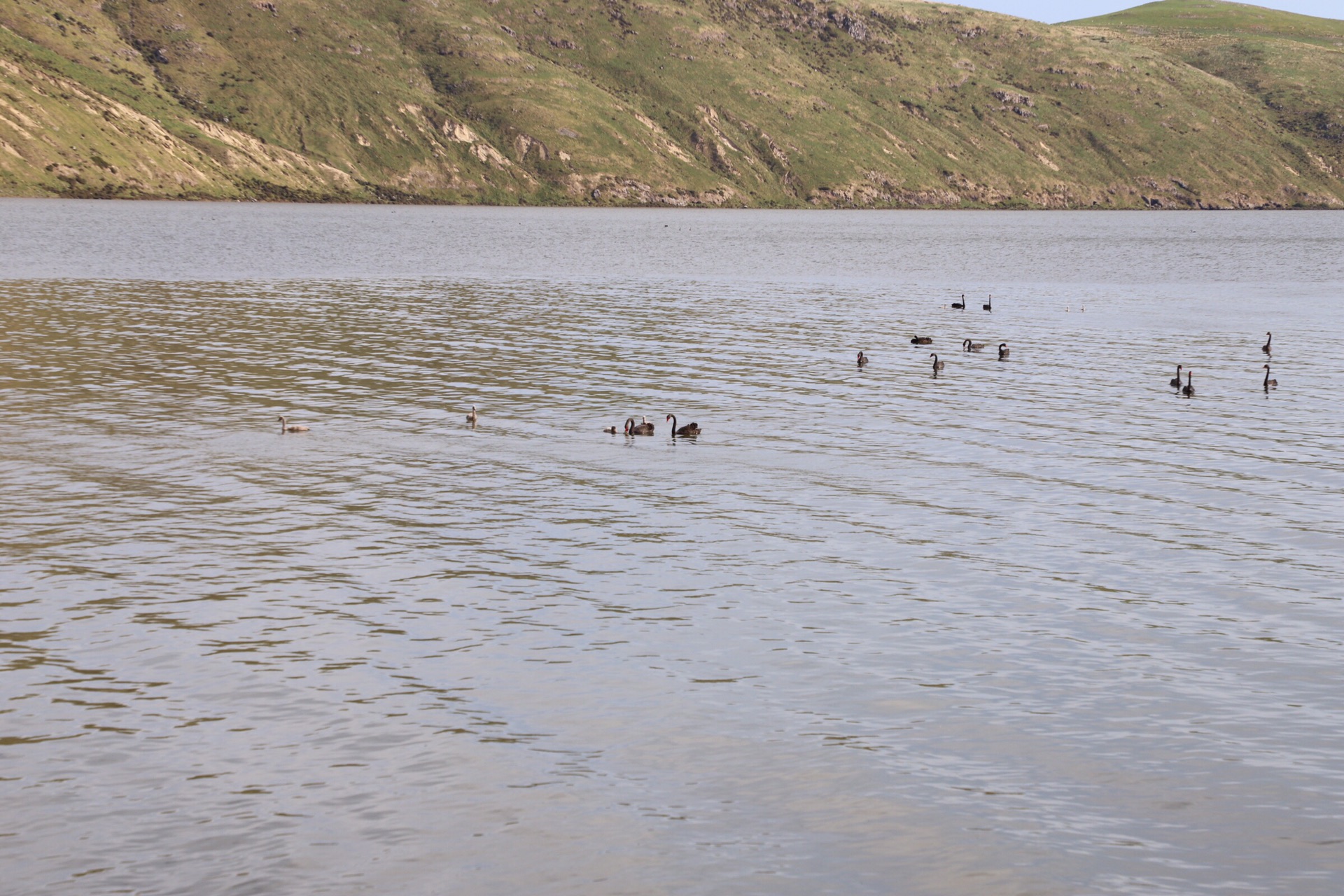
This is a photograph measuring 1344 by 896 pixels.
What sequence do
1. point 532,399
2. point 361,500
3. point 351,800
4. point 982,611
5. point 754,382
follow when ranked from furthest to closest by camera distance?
1. point 754,382
2. point 532,399
3. point 361,500
4. point 982,611
5. point 351,800

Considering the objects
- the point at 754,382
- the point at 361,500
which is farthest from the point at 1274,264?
the point at 361,500

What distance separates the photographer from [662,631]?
23.5m

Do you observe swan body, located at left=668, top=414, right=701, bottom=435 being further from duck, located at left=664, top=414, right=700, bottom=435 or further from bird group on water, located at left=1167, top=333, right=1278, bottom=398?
bird group on water, located at left=1167, top=333, right=1278, bottom=398

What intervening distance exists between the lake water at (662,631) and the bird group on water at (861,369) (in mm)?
706

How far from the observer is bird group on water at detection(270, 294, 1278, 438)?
4141 cm

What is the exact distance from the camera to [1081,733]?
760 inches

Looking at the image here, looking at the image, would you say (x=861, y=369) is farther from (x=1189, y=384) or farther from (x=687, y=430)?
(x=687, y=430)

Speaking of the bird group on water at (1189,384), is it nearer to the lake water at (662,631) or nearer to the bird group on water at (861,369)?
the bird group on water at (861,369)

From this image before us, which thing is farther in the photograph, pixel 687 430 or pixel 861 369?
pixel 861 369

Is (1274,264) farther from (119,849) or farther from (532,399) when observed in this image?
(119,849)

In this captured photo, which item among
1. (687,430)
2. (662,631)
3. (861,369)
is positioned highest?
(861,369)

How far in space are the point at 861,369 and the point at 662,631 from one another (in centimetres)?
3684

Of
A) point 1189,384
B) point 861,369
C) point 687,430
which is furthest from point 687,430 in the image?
point 1189,384

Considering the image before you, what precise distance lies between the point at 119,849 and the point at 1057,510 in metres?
23.9
